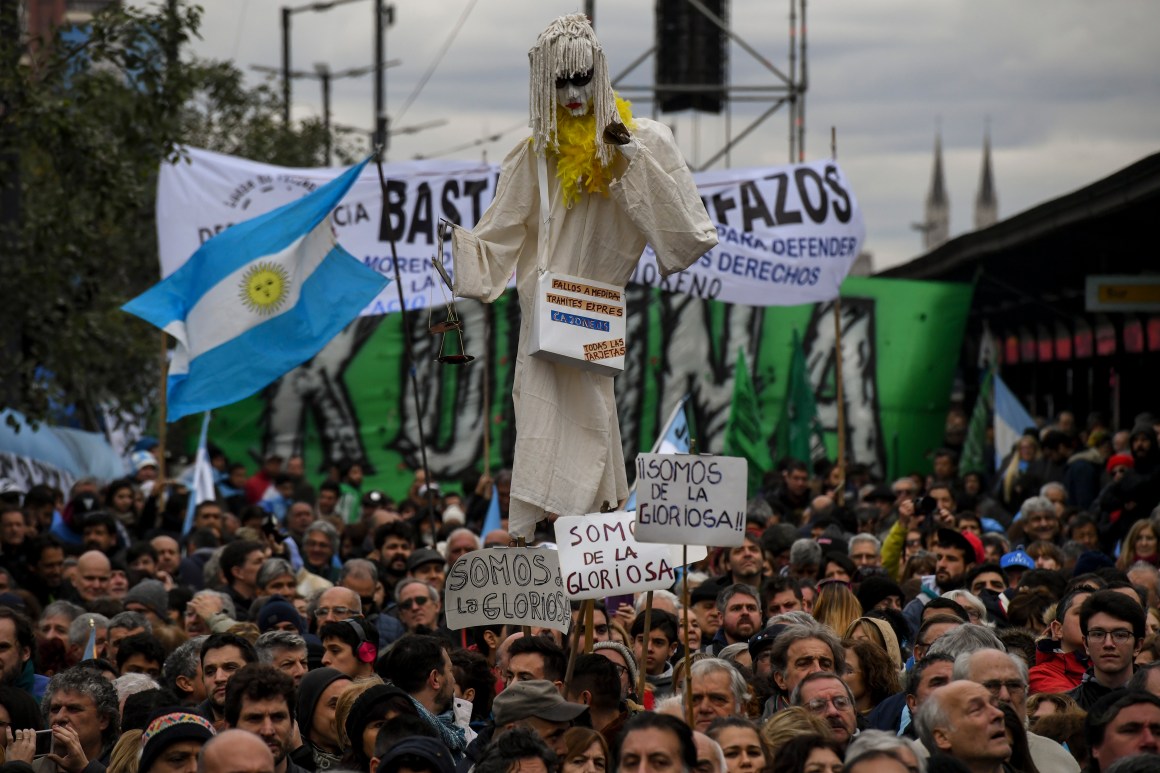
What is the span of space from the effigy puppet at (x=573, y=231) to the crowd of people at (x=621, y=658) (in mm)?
734

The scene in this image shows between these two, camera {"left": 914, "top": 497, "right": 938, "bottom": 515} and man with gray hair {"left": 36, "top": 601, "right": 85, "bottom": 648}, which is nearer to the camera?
man with gray hair {"left": 36, "top": 601, "right": 85, "bottom": 648}

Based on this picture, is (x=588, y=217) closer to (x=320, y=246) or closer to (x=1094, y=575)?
(x=1094, y=575)

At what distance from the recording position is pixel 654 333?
83.0ft

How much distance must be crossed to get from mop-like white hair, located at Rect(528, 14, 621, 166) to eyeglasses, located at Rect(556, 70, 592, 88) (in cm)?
1

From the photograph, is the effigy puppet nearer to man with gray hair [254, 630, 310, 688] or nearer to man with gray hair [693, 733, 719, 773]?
man with gray hair [254, 630, 310, 688]

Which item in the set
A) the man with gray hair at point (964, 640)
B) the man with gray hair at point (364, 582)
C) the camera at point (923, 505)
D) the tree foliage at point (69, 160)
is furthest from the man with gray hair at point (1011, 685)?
the tree foliage at point (69, 160)

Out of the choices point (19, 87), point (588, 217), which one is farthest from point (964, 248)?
point (588, 217)

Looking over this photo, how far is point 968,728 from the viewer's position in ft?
21.5

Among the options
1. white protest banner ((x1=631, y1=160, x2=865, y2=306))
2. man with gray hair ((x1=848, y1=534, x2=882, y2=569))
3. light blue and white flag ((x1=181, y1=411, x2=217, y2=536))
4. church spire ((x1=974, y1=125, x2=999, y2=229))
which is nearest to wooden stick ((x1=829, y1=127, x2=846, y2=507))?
white protest banner ((x1=631, y1=160, x2=865, y2=306))

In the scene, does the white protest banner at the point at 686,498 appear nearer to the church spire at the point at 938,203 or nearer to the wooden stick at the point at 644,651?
the wooden stick at the point at 644,651

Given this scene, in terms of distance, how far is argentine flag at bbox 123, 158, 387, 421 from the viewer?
561 inches

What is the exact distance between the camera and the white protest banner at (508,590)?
8414 mm

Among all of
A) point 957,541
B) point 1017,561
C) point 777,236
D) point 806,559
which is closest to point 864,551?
point 806,559

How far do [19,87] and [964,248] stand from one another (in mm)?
12555
